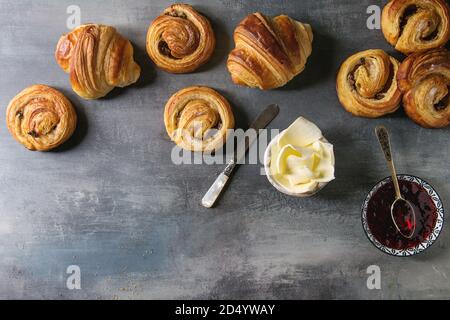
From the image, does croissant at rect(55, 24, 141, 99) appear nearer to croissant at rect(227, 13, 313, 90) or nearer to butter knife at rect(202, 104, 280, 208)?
croissant at rect(227, 13, 313, 90)

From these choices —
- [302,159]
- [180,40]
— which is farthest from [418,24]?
[180,40]

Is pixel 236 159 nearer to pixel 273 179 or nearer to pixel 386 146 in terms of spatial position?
pixel 273 179

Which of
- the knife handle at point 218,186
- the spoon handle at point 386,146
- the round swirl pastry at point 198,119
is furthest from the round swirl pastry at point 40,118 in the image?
the spoon handle at point 386,146

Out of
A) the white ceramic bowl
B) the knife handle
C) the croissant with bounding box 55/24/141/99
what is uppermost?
the croissant with bounding box 55/24/141/99

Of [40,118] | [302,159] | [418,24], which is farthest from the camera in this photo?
[40,118]

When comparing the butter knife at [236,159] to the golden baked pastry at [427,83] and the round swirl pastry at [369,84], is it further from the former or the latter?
the golden baked pastry at [427,83]

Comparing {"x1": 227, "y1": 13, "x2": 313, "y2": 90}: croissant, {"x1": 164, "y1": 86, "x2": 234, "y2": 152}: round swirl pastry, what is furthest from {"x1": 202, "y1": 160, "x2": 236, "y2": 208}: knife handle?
{"x1": 227, "y1": 13, "x2": 313, "y2": 90}: croissant

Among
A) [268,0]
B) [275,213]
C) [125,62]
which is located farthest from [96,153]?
[268,0]
